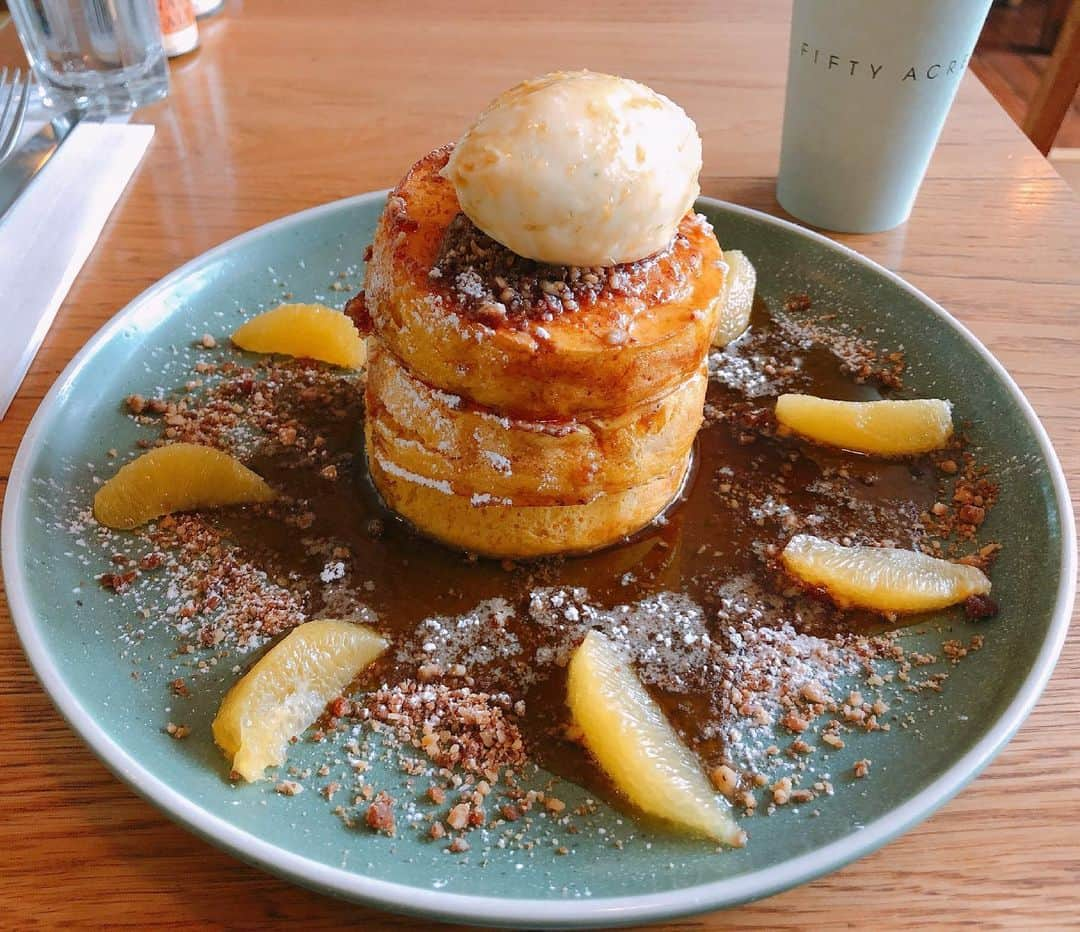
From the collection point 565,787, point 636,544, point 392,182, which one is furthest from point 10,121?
point 565,787

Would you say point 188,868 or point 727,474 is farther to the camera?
point 727,474

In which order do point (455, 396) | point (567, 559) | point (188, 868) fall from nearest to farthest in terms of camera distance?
point (188, 868) < point (455, 396) < point (567, 559)

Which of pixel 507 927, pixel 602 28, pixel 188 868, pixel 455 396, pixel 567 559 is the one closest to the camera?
pixel 507 927

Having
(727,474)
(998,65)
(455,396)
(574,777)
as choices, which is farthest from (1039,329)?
(998,65)

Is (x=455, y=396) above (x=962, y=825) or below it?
above

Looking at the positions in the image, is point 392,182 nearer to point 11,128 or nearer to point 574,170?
point 11,128

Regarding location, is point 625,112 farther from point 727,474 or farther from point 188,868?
point 188,868

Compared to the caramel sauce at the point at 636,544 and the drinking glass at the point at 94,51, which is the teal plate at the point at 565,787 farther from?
the drinking glass at the point at 94,51

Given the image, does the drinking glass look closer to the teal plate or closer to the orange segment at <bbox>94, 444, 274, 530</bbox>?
the teal plate

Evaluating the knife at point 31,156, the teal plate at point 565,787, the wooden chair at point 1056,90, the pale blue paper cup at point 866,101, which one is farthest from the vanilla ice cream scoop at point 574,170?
the wooden chair at point 1056,90

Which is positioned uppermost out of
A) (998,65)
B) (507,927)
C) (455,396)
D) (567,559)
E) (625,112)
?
(625,112)
